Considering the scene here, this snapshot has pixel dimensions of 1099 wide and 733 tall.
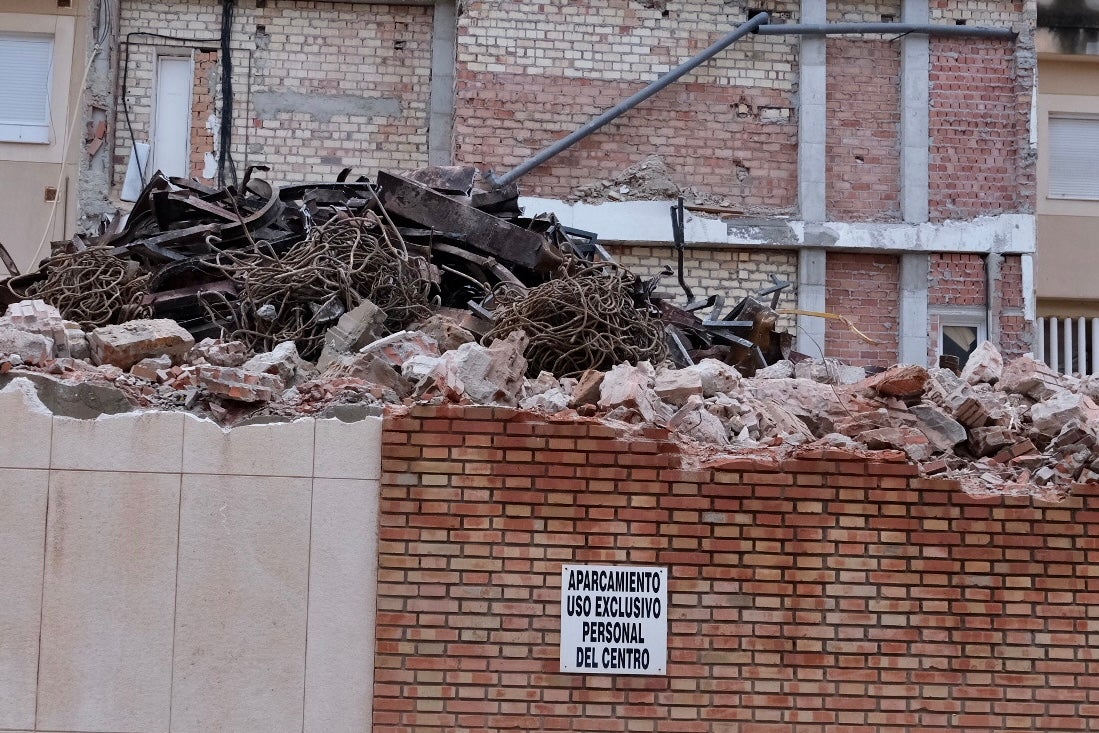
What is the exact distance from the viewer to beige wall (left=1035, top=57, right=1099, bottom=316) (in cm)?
1537

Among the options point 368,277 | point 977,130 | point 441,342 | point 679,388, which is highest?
point 977,130

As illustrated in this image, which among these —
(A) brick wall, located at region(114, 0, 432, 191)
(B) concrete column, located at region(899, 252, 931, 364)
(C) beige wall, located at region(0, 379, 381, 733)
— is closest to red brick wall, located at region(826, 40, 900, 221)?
(B) concrete column, located at region(899, 252, 931, 364)

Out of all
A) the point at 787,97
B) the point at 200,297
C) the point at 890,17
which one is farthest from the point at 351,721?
the point at 890,17

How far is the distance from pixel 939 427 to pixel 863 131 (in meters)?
7.90

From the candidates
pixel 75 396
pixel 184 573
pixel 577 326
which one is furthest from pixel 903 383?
pixel 75 396

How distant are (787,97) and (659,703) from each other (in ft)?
31.0

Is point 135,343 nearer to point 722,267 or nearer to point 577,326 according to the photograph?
point 577,326

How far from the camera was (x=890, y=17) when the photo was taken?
14281 mm

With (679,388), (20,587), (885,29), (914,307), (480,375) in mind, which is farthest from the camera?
(885,29)

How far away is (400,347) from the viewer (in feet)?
24.0

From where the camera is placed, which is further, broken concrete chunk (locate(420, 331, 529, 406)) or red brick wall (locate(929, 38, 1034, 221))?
red brick wall (locate(929, 38, 1034, 221))

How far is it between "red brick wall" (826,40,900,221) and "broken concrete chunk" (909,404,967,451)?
7.19 m

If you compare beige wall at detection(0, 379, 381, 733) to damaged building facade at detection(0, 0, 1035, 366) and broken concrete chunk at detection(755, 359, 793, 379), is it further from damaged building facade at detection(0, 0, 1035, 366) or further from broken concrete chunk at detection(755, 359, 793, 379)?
damaged building facade at detection(0, 0, 1035, 366)

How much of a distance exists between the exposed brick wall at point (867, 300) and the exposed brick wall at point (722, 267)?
505 mm
